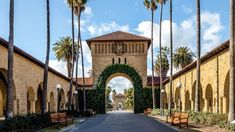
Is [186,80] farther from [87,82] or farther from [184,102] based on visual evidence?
[87,82]

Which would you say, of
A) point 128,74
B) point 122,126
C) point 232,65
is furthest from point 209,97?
point 128,74

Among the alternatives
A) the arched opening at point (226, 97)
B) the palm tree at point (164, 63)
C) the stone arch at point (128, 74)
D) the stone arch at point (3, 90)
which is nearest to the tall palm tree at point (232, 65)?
the arched opening at point (226, 97)

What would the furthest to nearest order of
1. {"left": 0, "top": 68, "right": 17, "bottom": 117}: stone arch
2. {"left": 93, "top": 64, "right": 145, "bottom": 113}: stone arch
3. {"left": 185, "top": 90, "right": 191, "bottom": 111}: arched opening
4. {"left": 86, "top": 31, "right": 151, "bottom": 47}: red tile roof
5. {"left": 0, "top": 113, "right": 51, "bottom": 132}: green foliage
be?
{"left": 86, "top": 31, "right": 151, "bottom": 47}: red tile roof
{"left": 93, "top": 64, "right": 145, "bottom": 113}: stone arch
{"left": 185, "top": 90, "right": 191, "bottom": 111}: arched opening
{"left": 0, "top": 68, "right": 17, "bottom": 117}: stone arch
{"left": 0, "top": 113, "right": 51, "bottom": 132}: green foliage

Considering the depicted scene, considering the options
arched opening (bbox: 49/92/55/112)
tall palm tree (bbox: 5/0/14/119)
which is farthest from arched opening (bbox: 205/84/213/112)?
tall palm tree (bbox: 5/0/14/119)

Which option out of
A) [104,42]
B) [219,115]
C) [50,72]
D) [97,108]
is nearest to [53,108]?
[50,72]

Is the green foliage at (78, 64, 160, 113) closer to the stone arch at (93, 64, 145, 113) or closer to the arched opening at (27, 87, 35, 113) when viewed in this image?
the stone arch at (93, 64, 145, 113)

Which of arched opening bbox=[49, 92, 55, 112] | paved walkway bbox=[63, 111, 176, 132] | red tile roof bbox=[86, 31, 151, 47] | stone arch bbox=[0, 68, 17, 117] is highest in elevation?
red tile roof bbox=[86, 31, 151, 47]

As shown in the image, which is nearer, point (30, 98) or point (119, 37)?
point (30, 98)

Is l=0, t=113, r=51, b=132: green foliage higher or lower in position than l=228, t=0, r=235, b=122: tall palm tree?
lower

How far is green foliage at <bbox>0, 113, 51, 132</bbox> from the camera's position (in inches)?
770

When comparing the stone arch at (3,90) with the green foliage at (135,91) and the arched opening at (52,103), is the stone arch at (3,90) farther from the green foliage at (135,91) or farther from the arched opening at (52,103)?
the green foliage at (135,91)

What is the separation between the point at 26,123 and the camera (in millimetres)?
22500

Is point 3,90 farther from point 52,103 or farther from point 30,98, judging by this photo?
point 52,103

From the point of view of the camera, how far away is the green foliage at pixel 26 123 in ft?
64.2
